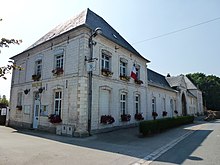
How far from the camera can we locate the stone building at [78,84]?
35.5 ft

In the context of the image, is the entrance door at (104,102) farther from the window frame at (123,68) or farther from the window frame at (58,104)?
the window frame at (123,68)

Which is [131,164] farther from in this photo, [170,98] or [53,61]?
[170,98]

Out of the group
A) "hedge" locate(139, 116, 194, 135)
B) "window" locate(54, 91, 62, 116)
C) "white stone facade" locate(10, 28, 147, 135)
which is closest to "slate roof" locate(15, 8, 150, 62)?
"white stone facade" locate(10, 28, 147, 135)

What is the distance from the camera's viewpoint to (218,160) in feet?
18.3

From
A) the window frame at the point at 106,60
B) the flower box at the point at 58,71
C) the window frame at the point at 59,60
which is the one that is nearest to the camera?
the flower box at the point at 58,71

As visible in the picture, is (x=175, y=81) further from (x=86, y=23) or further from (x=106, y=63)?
(x=86, y=23)

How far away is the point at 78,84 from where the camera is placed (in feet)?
35.2

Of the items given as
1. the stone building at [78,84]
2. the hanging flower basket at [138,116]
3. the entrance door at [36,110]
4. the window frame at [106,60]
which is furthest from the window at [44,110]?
the hanging flower basket at [138,116]

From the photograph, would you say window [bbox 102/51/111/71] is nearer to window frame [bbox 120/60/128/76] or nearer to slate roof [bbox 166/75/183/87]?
window frame [bbox 120/60/128/76]

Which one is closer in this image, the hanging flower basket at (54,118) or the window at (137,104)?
the hanging flower basket at (54,118)

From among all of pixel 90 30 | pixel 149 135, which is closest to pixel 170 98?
pixel 149 135

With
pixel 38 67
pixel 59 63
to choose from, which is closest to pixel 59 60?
pixel 59 63

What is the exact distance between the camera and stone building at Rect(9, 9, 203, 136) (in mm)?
10820

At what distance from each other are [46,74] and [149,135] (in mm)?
8114
